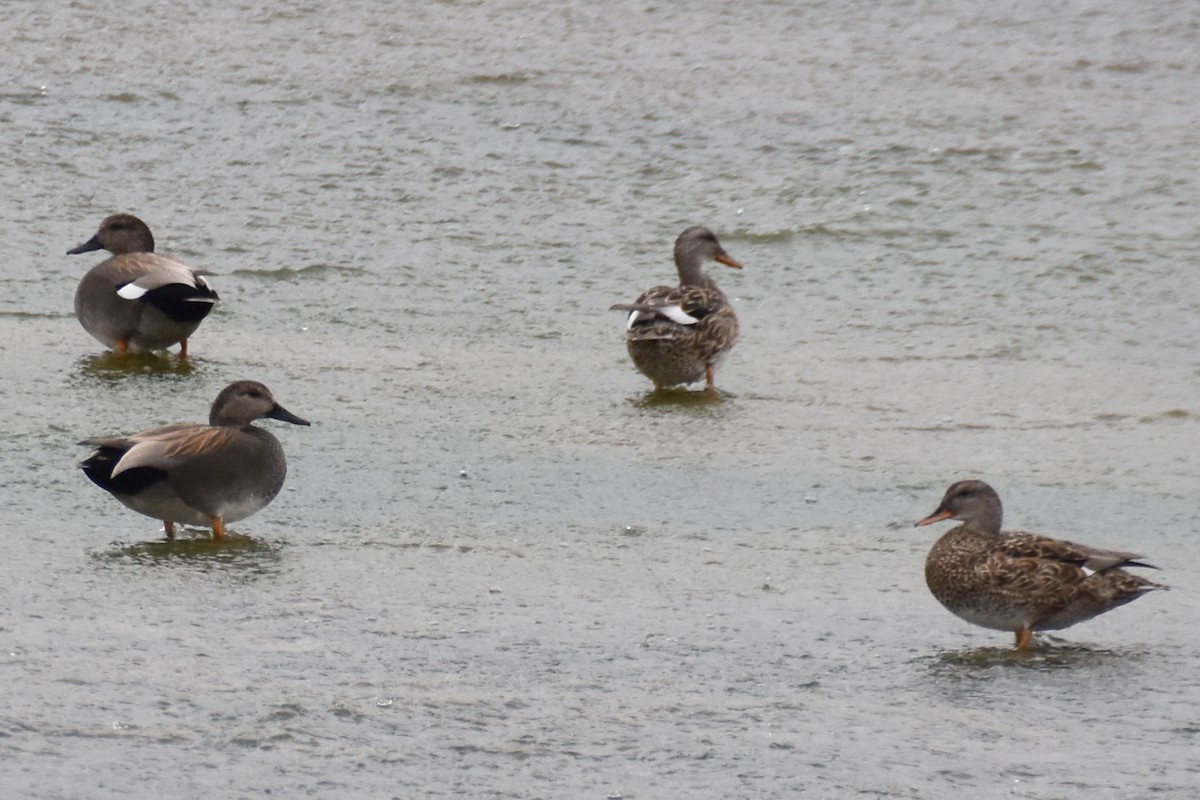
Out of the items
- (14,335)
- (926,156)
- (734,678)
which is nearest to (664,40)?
(926,156)

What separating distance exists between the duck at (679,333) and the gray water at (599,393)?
18 centimetres

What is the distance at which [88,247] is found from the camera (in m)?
9.93

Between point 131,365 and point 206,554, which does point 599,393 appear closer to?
point 131,365

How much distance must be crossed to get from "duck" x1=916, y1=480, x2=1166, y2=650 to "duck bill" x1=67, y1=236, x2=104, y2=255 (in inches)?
216

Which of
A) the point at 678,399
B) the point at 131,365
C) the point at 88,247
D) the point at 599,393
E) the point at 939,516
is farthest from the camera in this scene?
the point at 88,247

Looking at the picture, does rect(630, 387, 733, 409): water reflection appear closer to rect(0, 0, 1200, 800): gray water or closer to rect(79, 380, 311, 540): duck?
rect(0, 0, 1200, 800): gray water

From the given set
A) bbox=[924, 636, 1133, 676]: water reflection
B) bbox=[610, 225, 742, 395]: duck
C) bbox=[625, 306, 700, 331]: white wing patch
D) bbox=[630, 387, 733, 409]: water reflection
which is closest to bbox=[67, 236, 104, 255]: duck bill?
bbox=[610, 225, 742, 395]: duck

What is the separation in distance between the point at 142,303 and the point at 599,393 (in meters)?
2.23

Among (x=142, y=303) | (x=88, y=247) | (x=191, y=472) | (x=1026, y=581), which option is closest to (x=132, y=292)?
(x=142, y=303)

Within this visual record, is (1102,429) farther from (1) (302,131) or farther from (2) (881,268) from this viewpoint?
(1) (302,131)

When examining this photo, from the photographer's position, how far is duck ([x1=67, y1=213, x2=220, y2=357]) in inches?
354

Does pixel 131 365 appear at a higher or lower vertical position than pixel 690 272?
lower

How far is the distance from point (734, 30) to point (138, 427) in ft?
25.3

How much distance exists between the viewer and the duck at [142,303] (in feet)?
29.5
